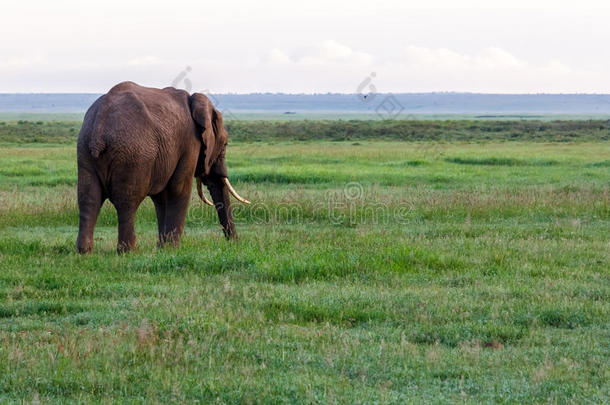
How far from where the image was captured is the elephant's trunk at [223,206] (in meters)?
13.1

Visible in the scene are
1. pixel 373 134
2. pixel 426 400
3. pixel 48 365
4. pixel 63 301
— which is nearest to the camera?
pixel 426 400

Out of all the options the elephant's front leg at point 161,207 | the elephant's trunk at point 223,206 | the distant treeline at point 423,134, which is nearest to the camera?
the elephant's front leg at point 161,207

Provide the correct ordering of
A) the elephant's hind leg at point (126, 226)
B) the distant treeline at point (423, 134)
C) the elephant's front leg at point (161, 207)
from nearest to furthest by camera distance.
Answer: the elephant's hind leg at point (126, 226), the elephant's front leg at point (161, 207), the distant treeline at point (423, 134)

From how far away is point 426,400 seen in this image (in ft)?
18.7

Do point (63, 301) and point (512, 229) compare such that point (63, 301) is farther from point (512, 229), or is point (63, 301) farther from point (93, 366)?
point (512, 229)

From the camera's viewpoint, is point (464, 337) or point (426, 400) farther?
point (464, 337)

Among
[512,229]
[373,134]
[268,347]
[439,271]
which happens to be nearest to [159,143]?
[439,271]

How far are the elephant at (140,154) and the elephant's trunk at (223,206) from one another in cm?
48

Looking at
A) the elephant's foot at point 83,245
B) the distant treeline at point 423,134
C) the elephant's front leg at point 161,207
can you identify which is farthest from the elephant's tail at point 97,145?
the distant treeline at point 423,134

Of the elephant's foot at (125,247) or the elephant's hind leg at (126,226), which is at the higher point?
the elephant's hind leg at (126,226)

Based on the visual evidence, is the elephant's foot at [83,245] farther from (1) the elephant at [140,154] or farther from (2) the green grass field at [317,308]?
(2) the green grass field at [317,308]

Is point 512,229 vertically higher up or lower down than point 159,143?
lower down

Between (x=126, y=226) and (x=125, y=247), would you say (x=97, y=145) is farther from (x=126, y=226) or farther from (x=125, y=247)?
(x=125, y=247)

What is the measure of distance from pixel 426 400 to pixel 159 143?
6829 millimetres
